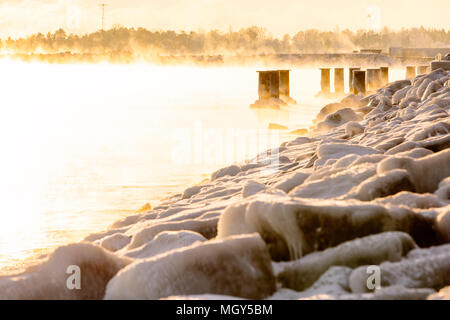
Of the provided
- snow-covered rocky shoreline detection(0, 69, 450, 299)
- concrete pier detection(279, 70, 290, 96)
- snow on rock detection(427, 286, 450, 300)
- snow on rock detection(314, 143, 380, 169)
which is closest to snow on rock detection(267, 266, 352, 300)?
snow-covered rocky shoreline detection(0, 69, 450, 299)

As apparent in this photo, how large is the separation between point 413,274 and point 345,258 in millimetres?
254

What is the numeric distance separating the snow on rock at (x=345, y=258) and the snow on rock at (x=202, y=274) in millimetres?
91

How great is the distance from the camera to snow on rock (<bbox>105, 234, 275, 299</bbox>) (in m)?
2.60

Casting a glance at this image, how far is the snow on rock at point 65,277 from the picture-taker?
2.75 metres

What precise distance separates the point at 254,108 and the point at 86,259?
950 inches

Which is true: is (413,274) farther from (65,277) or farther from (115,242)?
(115,242)

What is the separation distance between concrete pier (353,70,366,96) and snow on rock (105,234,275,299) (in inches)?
872

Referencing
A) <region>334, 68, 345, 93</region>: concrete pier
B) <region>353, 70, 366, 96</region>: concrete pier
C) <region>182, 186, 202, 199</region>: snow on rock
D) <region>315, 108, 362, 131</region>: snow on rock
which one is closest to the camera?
<region>182, 186, 202, 199</region>: snow on rock

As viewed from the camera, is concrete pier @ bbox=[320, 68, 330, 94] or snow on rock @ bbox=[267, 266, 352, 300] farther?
concrete pier @ bbox=[320, 68, 330, 94]

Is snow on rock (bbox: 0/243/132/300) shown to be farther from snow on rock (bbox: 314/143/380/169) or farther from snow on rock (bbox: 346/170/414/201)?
snow on rock (bbox: 314/143/380/169)

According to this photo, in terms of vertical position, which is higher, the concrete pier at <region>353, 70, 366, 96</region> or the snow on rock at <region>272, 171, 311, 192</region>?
the concrete pier at <region>353, 70, 366, 96</region>

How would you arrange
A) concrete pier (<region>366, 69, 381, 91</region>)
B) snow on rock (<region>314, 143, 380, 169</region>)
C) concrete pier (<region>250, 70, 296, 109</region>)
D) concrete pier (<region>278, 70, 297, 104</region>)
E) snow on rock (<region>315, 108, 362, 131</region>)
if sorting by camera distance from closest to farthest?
snow on rock (<region>314, 143, 380, 169</region>) < snow on rock (<region>315, 108, 362, 131</region>) < concrete pier (<region>250, 70, 296, 109</region>) < concrete pier (<region>366, 69, 381, 91</region>) < concrete pier (<region>278, 70, 297, 104</region>)

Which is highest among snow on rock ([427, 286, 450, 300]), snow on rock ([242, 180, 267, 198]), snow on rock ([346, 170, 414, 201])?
snow on rock ([346, 170, 414, 201])

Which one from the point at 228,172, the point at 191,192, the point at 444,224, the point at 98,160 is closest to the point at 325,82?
the point at 98,160
